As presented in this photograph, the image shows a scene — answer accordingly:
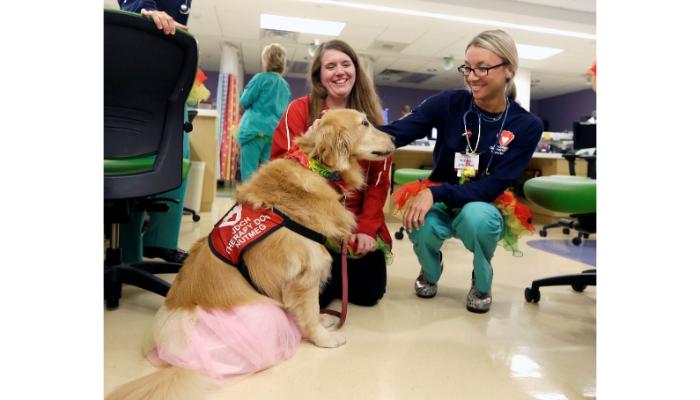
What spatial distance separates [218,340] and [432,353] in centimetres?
68

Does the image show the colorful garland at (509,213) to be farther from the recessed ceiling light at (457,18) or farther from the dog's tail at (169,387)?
the recessed ceiling light at (457,18)

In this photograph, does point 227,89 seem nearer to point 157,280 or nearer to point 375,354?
point 157,280

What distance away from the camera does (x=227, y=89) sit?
8445 mm

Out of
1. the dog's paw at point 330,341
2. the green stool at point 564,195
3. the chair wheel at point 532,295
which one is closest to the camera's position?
the dog's paw at point 330,341

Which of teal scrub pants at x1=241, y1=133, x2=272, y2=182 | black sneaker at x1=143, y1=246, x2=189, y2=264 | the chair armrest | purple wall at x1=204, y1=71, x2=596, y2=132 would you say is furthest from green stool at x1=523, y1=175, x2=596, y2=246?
purple wall at x1=204, y1=71, x2=596, y2=132

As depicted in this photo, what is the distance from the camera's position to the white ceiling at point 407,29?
20.5ft

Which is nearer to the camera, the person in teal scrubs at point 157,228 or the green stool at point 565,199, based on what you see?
the green stool at point 565,199

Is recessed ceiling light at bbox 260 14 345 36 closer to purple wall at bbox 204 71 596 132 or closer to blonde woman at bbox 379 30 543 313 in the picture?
purple wall at bbox 204 71 596 132

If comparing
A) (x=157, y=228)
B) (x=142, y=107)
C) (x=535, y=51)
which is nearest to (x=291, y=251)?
(x=142, y=107)

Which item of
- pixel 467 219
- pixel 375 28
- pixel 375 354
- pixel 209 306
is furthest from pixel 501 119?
pixel 375 28

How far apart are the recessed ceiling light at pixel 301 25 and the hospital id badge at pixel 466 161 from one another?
581 cm

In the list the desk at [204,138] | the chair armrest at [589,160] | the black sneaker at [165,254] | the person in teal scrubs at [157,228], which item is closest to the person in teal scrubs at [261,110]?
the desk at [204,138]

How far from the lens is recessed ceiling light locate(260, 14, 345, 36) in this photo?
6.89 m

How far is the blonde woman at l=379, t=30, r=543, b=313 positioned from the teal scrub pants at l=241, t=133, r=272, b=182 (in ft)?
6.38
